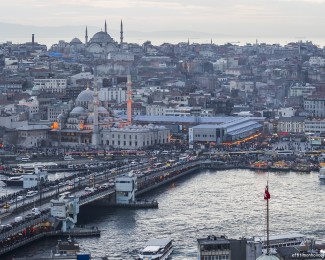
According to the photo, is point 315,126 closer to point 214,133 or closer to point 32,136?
point 214,133

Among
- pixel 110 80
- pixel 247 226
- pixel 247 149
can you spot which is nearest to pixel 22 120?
pixel 247 149

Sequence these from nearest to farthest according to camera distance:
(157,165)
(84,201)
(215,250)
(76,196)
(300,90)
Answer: (215,250) → (76,196) → (84,201) → (157,165) → (300,90)

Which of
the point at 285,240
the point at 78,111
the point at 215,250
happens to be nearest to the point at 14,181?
the point at 78,111

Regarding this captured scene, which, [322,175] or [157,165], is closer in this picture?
[322,175]

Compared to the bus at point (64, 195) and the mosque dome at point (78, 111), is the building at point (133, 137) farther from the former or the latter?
the bus at point (64, 195)

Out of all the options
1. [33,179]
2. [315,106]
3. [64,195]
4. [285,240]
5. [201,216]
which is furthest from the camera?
[315,106]

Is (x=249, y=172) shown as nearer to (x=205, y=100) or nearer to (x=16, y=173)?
(x=16, y=173)
